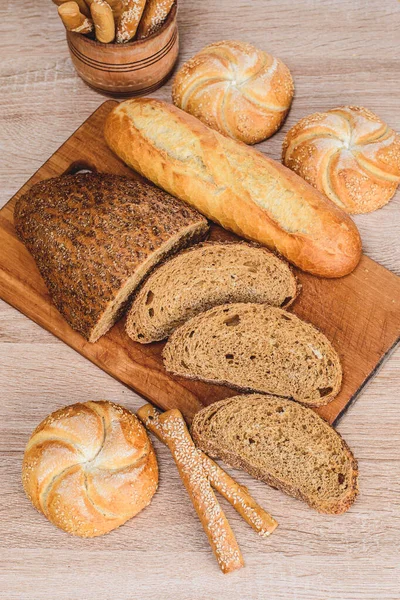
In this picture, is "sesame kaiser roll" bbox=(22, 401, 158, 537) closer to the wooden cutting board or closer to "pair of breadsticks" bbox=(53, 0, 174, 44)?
the wooden cutting board

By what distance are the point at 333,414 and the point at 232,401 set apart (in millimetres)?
335

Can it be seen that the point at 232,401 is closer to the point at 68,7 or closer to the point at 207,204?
the point at 207,204

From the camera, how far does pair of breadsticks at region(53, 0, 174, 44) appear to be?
A: 2441 millimetres

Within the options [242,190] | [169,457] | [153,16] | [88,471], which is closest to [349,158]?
[242,190]

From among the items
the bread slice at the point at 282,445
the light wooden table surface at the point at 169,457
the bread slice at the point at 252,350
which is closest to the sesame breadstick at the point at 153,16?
the light wooden table surface at the point at 169,457

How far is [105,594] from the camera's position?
2.30 meters

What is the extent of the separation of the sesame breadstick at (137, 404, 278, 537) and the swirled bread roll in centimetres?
102

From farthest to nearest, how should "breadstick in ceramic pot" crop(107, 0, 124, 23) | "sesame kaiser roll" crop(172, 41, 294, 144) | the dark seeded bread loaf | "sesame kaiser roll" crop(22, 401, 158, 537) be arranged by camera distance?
1. "sesame kaiser roll" crop(172, 41, 294, 144)
2. "breadstick in ceramic pot" crop(107, 0, 124, 23)
3. the dark seeded bread loaf
4. "sesame kaiser roll" crop(22, 401, 158, 537)

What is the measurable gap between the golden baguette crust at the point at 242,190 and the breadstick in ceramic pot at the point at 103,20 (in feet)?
0.93

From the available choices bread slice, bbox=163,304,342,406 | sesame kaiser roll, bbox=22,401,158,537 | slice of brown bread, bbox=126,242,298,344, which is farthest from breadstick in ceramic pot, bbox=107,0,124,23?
sesame kaiser roll, bbox=22,401,158,537

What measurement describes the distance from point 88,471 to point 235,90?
143 centimetres

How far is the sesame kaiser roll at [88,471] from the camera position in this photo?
2215 mm

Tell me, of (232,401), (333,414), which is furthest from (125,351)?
(333,414)

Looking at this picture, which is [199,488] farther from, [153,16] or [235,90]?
[153,16]
